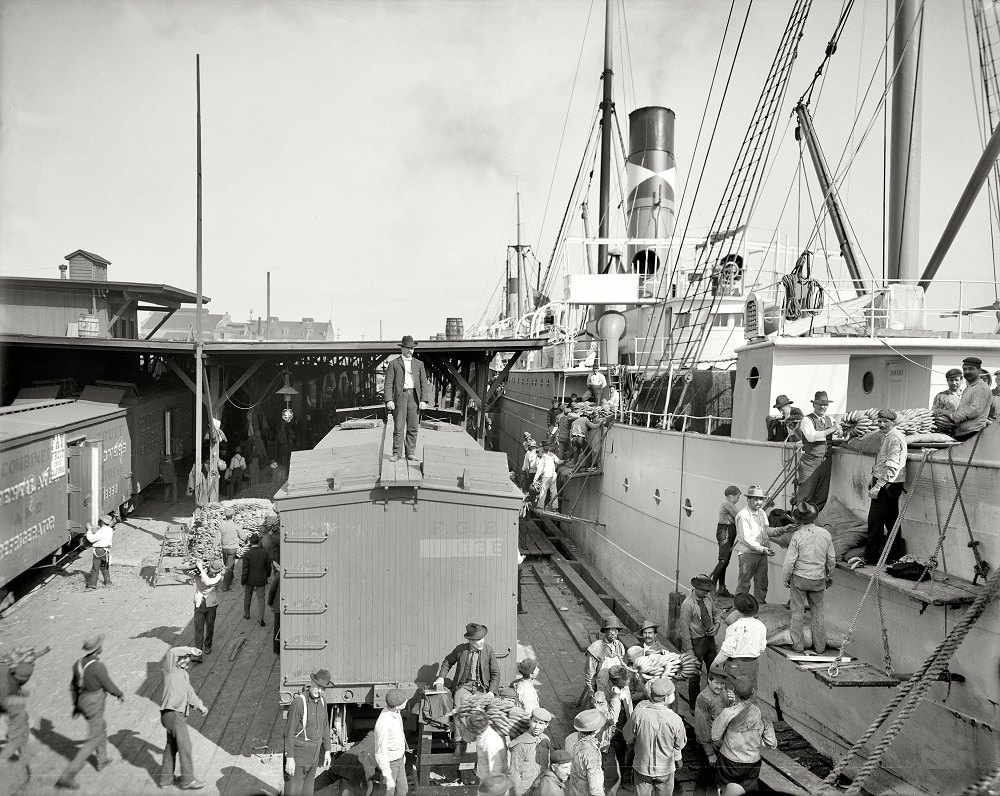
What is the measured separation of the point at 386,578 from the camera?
6000 millimetres

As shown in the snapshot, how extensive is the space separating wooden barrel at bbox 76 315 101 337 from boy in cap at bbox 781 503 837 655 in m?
18.6

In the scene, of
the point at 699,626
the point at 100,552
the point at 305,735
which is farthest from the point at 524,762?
the point at 100,552

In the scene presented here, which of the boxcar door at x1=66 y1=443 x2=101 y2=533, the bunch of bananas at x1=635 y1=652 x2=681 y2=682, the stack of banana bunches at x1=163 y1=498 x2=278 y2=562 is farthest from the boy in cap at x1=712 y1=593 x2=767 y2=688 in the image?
the boxcar door at x1=66 y1=443 x2=101 y2=533

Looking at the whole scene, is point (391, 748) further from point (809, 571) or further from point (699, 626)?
point (809, 571)

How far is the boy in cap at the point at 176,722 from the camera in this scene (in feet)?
18.3

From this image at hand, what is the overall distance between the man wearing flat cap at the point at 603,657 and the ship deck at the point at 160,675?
0.96 meters

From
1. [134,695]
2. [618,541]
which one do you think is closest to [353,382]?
[618,541]

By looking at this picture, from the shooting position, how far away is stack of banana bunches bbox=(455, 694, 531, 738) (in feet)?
17.0

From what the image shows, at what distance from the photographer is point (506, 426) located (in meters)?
31.7

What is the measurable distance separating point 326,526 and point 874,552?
5.63 m

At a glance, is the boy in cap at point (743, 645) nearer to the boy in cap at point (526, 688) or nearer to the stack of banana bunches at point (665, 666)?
the stack of banana bunches at point (665, 666)

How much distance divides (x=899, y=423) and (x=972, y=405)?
723 millimetres

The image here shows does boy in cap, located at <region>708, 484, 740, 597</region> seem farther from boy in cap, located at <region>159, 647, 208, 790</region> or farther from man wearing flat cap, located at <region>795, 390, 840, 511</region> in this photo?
boy in cap, located at <region>159, 647, 208, 790</region>

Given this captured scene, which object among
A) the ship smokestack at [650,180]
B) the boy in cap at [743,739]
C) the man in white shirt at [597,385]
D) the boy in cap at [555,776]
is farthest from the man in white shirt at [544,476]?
the boy in cap at [555,776]
